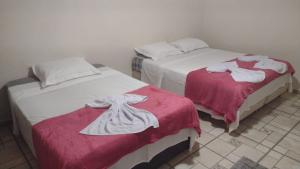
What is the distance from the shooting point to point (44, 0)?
248 centimetres

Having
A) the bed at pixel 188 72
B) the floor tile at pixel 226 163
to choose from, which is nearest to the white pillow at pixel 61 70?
the bed at pixel 188 72

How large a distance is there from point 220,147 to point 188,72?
0.96m

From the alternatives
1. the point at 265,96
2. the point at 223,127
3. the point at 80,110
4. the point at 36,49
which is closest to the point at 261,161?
the point at 223,127

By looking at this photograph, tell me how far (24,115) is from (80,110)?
17.9 inches

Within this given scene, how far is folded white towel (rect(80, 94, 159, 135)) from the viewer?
5.12ft

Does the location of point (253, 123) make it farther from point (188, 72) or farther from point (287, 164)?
point (188, 72)

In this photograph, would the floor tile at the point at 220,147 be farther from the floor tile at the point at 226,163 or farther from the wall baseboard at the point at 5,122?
the wall baseboard at the point at 5,122

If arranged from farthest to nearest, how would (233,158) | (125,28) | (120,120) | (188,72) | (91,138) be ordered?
(125,28), (188,72), (233,158), (120,120), (91,138)

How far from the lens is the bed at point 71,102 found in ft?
5.73

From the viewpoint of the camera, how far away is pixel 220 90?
241cm

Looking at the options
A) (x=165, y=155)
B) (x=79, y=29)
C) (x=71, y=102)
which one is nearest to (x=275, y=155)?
(x=165, y=155)

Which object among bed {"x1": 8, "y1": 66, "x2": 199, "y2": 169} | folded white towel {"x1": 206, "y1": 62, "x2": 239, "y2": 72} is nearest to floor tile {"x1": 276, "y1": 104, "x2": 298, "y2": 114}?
folded white towel {"x1": 206, "y1": 62, "x2": 239, "y2": 72}

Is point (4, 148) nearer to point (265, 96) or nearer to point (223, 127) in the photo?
point (223, 127)

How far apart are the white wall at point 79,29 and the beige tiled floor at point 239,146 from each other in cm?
72
